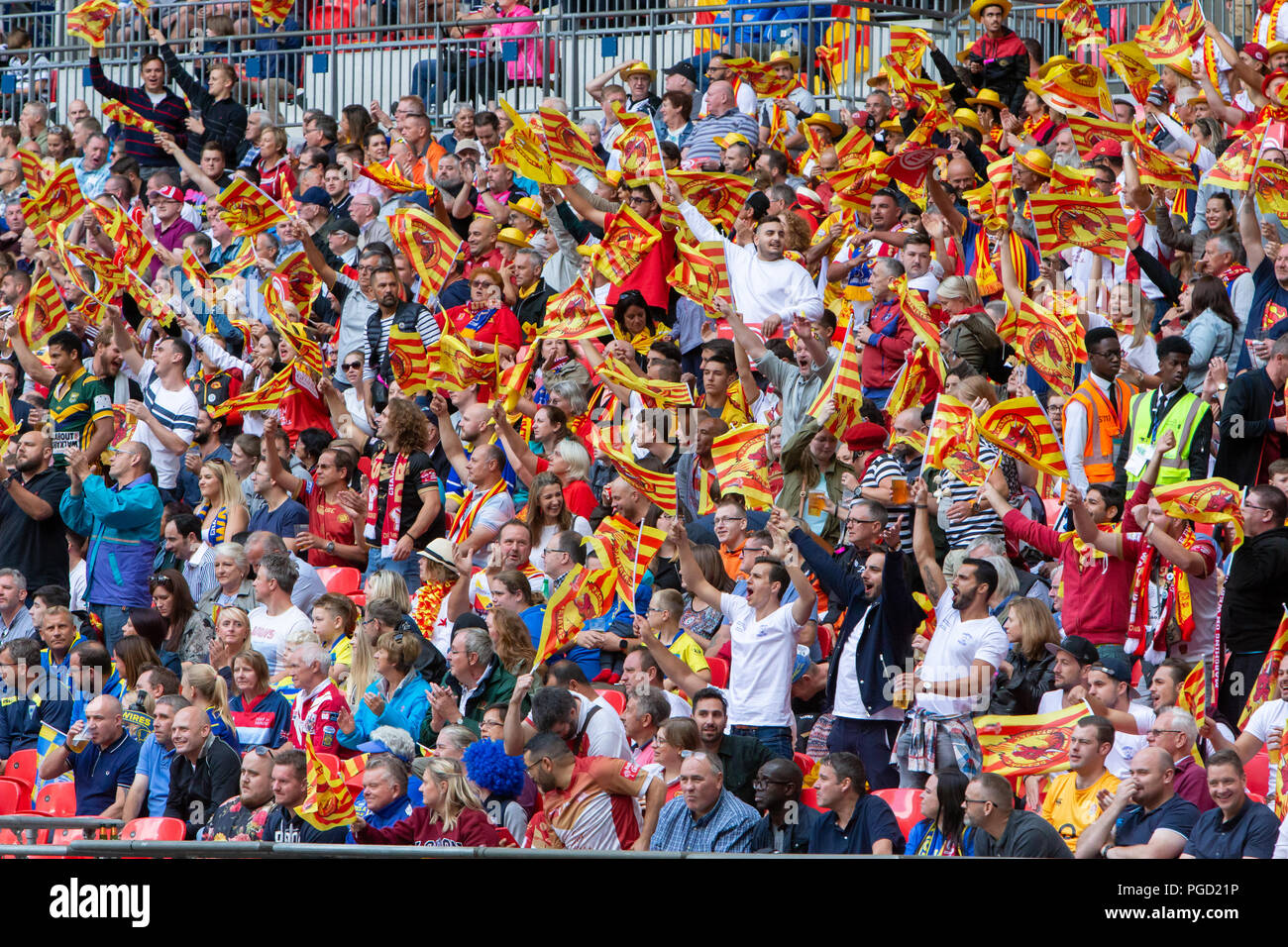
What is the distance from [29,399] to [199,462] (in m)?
1.56

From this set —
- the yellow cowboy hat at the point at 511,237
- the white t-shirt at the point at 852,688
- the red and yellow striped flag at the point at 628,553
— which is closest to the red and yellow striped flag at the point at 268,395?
the yellow cowboy hat at the point at 511,237

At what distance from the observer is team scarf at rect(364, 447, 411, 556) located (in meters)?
12.0

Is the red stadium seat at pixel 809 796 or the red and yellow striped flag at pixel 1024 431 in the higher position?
the red and yellow striped flag at pixel 1024 431

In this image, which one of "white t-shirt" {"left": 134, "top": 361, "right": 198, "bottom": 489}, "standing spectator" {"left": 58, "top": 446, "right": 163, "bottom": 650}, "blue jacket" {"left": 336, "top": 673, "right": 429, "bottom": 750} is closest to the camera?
"blue jacket" {"left": 336, "top": 673, "right": 429, "bottom": 750}

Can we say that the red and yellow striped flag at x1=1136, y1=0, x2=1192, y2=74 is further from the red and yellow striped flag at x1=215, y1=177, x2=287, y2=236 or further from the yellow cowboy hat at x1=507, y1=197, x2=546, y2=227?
the red and yellow striped flag at x1=215, y1=177, x2=287, y2=236

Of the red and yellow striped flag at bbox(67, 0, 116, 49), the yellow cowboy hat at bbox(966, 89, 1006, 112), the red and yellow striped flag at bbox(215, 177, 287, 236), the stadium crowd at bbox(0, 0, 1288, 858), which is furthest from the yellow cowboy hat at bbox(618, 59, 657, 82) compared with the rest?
the red and yellow striped flag at bbox(67, 0, 116, 49)

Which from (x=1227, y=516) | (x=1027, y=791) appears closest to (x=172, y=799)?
(x=1027, y=791)

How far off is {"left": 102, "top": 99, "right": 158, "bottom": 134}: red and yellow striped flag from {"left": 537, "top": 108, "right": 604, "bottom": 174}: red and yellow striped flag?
531 cm

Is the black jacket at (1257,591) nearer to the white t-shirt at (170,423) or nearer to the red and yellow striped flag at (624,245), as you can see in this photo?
the red and yellow striped flag at (624,245)

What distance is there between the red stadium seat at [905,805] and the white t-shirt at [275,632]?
11.4 ft

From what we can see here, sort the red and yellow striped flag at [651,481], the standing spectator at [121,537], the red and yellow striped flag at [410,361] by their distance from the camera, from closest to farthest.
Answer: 1. the red and yellow striped flag at [651,481]
2. the standing spectator at [121,537]
3. the red and yellow striped flag at [410,361]

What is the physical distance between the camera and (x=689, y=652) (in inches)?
400

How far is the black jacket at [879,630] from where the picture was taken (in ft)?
30.3
